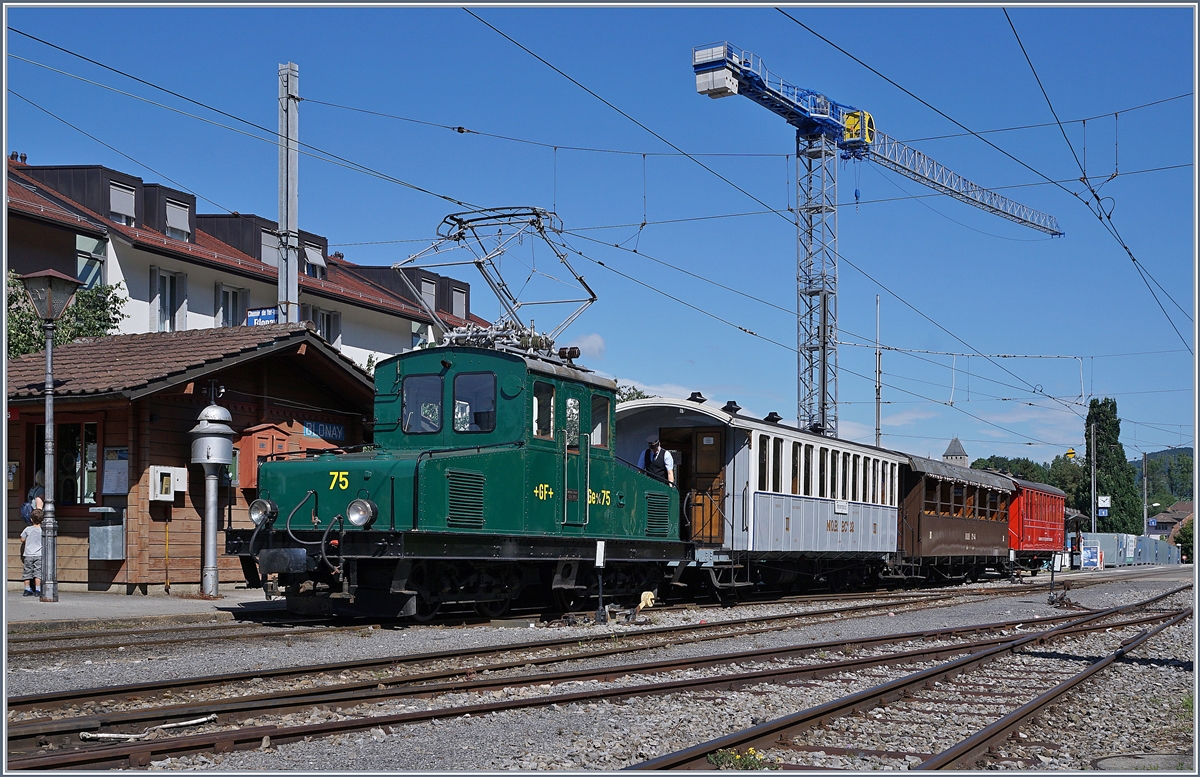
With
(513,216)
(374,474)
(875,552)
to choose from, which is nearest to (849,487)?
(875,552)

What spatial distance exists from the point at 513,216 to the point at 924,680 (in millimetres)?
9223

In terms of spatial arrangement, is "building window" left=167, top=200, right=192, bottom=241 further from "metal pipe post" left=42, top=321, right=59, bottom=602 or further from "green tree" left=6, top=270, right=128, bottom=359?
"metal pipe post" left=42, top=321, right=59, bottom=602

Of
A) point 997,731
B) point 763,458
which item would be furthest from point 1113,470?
point 997,731

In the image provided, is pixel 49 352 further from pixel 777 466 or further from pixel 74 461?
pixel 777 466

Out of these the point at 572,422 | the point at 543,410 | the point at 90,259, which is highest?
the point at 90,259

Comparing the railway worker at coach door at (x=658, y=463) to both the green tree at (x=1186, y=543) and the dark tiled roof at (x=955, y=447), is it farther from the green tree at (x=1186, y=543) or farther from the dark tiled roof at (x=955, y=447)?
the green tree at (x=1186, y=543)

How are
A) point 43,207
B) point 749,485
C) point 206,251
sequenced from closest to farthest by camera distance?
1. point 749,485
2. point 43,207
3. point 206,251

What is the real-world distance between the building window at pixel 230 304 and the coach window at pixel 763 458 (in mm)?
19549

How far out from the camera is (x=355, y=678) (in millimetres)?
9672

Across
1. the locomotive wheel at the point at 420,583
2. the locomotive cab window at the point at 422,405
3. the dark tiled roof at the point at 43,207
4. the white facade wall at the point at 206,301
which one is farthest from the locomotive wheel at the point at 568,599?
the dark tiled roof at the point at 43,207

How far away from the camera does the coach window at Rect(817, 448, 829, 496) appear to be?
21688 mm

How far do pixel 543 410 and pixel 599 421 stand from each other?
1479 millimetres

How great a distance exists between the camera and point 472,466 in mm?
13258

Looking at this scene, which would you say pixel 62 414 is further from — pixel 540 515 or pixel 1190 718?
pixel 1190 718
